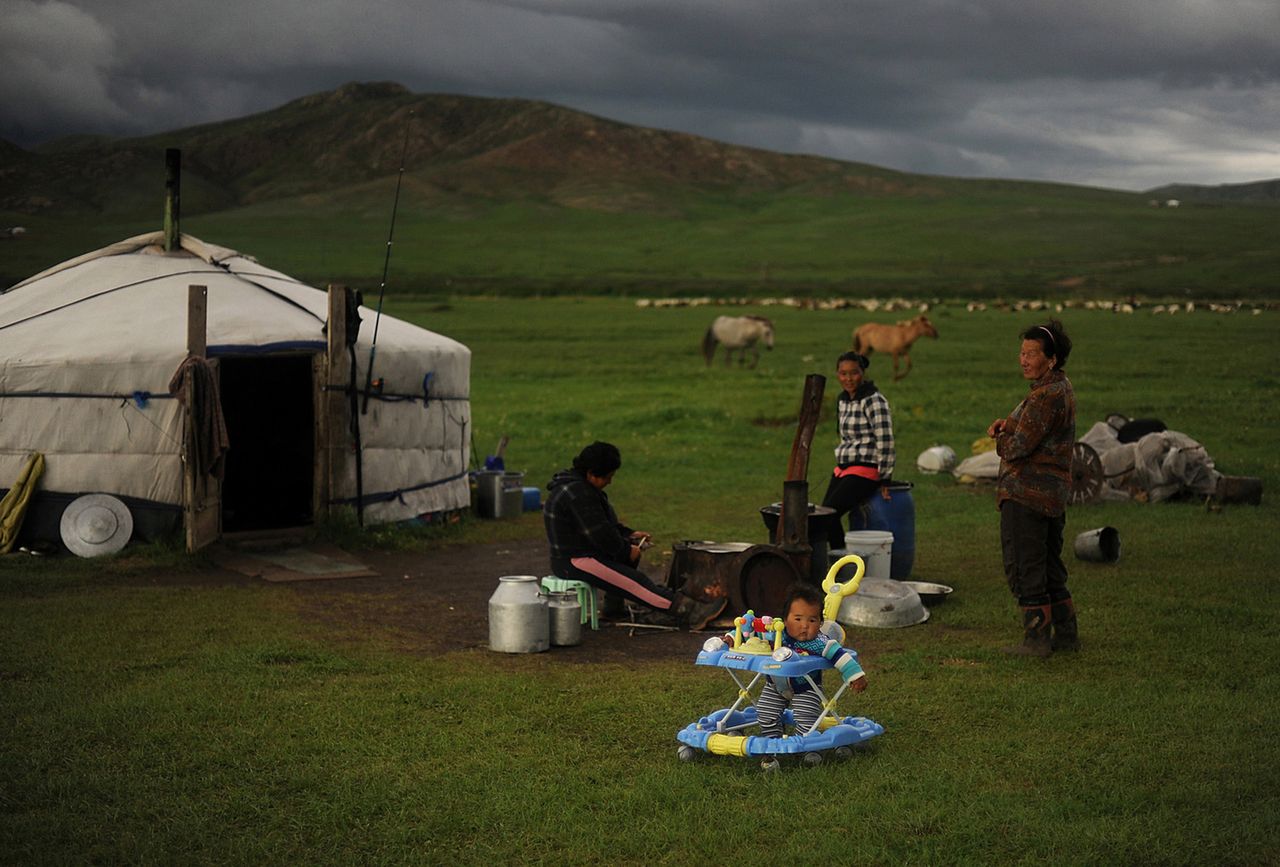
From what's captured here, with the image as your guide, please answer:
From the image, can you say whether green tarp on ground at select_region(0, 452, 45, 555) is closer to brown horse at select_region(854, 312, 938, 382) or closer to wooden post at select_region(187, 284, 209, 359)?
wooden post at select_region(187, 284, 209, 359)

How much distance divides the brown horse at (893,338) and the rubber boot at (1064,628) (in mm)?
16823

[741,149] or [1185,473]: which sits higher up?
[741,149]

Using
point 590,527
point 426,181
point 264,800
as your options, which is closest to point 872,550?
point 590,527

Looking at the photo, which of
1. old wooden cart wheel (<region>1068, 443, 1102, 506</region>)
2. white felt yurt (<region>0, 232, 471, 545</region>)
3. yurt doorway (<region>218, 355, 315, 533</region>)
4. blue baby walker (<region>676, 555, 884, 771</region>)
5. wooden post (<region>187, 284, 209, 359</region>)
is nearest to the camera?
blue baby walker (<region>676, 555, 884, 771</region>)

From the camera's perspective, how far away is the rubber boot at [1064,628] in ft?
21.7

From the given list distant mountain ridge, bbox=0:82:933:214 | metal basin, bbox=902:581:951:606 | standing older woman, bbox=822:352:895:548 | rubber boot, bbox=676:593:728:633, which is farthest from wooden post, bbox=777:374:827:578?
distant mountain ridge, bbox=0:82:933:214

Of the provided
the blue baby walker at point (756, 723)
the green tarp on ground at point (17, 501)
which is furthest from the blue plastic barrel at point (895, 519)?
the green tarp on ground at point (17, 501)

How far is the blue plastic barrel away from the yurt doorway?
18.6 ft

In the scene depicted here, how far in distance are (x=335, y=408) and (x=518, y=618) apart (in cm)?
400

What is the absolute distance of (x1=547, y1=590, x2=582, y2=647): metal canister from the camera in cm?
710

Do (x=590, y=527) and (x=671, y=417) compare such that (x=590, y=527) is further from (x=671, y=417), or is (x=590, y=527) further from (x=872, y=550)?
(x=671, y=417)

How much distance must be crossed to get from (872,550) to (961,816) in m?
3.69

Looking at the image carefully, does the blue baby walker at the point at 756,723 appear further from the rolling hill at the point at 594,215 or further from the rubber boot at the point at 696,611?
the rolling hill at the point at 594,215

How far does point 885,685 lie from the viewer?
614cm
